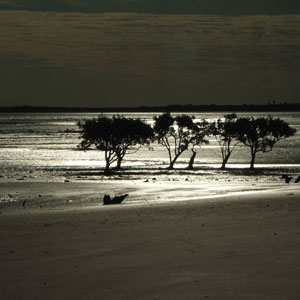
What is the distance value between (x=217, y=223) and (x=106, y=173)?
2062 inches

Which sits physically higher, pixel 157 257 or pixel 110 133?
pixel 110 133

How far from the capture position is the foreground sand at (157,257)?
7.29 metres

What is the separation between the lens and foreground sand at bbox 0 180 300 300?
7.29m

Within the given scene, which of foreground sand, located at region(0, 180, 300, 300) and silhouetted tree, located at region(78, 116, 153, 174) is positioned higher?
silhouetted tree, located at region(78, 116, 153, 174)

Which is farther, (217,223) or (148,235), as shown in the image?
(217,223)

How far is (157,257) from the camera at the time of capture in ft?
29.7

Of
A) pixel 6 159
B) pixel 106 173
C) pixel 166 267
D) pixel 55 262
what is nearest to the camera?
pixel 166 267

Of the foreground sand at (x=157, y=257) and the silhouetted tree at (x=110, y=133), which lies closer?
the foreground sand at (x=157, y=257)

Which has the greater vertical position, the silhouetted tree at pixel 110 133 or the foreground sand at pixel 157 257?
the silhouetted tree at pixel 110 133

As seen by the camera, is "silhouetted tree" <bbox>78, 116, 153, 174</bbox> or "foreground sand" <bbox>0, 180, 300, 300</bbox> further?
"silhouetted tree" <bbox>78, 116, 153, 174</bbox>

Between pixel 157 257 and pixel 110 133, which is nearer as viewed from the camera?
pixel 157 257

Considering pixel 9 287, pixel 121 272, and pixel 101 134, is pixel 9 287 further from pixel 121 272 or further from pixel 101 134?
pixel 101 134

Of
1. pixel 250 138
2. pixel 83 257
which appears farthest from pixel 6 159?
pixel 83 257

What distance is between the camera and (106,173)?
212ft
